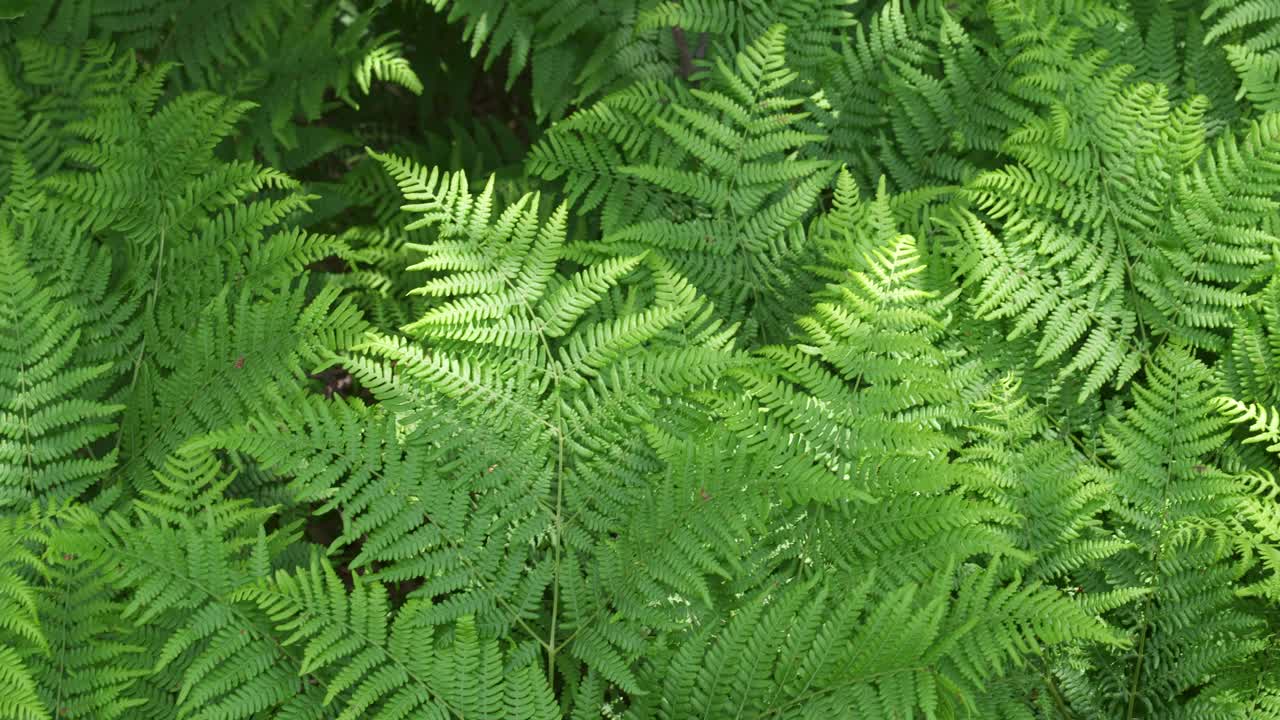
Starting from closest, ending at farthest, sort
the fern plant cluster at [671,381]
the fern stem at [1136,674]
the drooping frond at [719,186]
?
the fern plant cluster at [671,381] → the fern stem at [1136,674] → the drooping frond at [719,186]

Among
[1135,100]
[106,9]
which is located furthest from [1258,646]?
[106,9]

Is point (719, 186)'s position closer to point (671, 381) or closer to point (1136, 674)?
point (671, 381)

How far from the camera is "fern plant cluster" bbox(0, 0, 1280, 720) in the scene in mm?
2078

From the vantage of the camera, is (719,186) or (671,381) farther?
(719,186)

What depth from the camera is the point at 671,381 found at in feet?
7.76

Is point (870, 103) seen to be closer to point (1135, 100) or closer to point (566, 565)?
point (1135, 100)

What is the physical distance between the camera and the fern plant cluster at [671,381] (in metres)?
2.08

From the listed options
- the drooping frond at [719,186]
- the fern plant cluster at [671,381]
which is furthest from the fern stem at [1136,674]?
the drooping frond at [719,186]

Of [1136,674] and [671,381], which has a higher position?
[671,381]

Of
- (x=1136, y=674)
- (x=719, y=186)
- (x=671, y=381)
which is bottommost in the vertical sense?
(x=1136, y=674)

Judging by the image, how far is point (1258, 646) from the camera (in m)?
2.27

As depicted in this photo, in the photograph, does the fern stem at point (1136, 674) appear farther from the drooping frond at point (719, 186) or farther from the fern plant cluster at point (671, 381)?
the drooping frond at point (719, 186)

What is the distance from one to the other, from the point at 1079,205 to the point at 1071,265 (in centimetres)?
17

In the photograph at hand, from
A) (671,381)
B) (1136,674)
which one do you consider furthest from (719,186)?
(1136,674)
